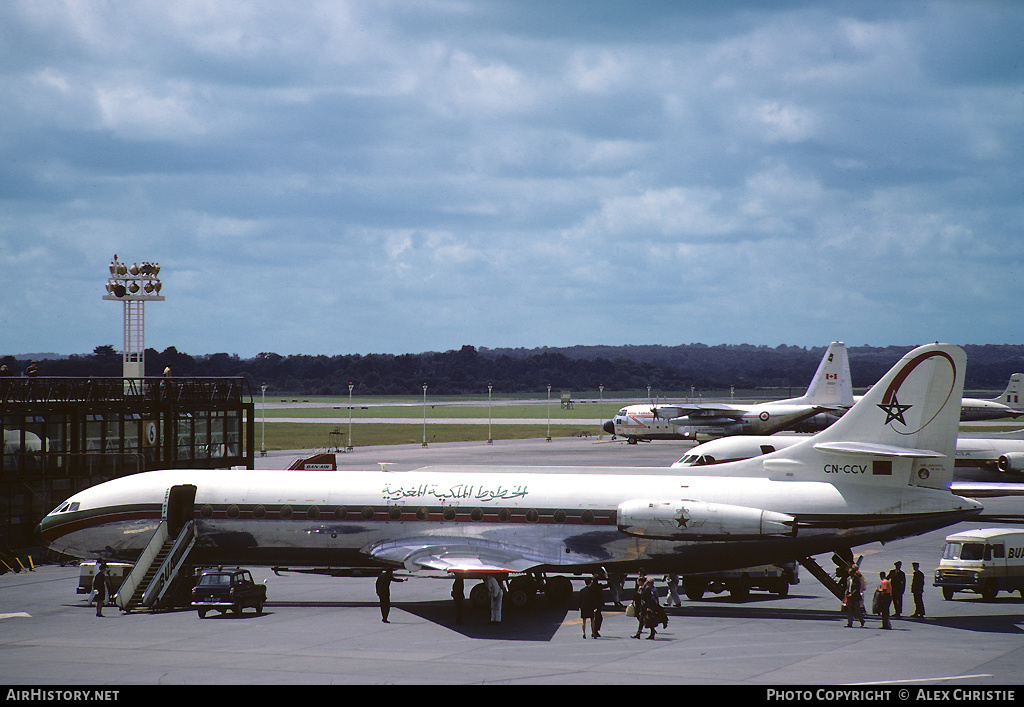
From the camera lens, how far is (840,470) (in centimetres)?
3020

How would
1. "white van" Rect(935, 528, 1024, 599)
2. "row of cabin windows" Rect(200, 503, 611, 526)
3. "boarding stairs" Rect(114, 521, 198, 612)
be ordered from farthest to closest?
1. "white van" Rect(935, 528, 1024, 599)
2. "row of cabin windows" Rect(200, 503, 611, 526)
3. "boarding stairs" Rect(114, 521, 198, 612)

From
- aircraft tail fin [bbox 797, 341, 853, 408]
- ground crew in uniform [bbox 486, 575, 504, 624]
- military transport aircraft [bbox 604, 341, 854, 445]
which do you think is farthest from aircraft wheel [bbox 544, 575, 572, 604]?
aircraft tail fin [bbox 797, 341, 853, 408]

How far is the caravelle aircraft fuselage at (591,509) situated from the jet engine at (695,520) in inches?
1.6

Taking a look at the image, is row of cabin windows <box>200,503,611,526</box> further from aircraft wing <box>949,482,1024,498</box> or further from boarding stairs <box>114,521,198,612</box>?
aircraft wing <box>949,482,1024,498</box>

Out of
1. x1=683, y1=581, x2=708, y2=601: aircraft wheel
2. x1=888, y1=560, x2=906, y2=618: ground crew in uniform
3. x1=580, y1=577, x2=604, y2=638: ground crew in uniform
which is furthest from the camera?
x1=683, y1=581, x2=708, y2=601: aircraft wheel

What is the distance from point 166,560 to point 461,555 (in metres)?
9.48

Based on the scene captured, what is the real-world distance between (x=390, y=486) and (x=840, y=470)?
14165mm

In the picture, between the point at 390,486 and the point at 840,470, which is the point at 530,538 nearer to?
the point at 390,486

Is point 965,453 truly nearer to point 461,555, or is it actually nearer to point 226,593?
point 461,555

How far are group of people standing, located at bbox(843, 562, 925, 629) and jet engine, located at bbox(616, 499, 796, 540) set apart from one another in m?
2.32

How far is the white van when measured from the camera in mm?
31391

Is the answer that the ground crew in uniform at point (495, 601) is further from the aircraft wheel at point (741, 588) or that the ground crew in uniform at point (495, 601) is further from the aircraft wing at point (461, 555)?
the aircraft wheel at point (741, 588)

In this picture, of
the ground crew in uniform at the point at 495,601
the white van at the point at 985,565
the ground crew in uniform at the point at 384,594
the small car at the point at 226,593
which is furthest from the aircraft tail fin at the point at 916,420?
the small car at the point at 226,593
